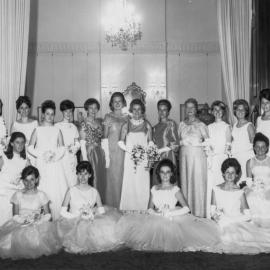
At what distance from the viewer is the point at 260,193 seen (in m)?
5.25

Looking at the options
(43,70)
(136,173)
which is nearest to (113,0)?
(43,70)

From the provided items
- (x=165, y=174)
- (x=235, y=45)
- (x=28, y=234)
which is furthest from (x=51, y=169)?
(x=235, y=45)

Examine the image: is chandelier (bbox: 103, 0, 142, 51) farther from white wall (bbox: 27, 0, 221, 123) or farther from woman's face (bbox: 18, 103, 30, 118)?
woman's face (bbox: 18, 103, 30, 118)

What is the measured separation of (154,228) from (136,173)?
1697 millimetres

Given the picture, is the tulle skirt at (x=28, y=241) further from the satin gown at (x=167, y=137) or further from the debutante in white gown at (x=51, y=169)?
the satin gown at (x=167, y=137)

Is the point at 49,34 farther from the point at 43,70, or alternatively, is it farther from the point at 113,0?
the point at 113,0

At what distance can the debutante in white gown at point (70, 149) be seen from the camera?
596 cm

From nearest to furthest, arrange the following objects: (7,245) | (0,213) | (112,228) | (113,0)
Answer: (7,245) < (112,228) < (0,213) < (113,0)

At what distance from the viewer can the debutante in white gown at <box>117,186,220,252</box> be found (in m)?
4.55

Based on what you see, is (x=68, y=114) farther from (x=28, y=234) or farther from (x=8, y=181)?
(x=28, y=234)

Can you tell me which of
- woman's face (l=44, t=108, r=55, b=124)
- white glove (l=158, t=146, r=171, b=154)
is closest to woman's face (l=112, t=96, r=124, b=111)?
white glove (l=158, t=146, r=171, b=154)

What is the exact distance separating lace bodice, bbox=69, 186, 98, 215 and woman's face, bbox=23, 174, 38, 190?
17.8 inches

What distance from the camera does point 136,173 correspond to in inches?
248

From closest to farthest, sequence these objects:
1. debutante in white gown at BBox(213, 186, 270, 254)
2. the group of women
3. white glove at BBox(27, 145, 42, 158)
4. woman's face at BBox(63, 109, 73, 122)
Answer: debutante in white gown at BBox(213, 186, 270, 254) < the group of women < white glove at BBox(27, 145, 42, 158) < woman's face at BBox(63, 109, 73, 122)
